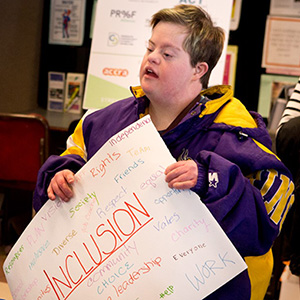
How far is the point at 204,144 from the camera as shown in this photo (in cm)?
132

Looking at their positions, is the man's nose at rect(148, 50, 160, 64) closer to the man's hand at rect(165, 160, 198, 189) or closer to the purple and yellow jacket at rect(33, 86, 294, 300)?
the purple and yellow jacket at rect(33, 86, 294, 300)

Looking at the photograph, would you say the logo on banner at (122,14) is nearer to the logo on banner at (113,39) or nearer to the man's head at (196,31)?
the logo on banner at (113,39)

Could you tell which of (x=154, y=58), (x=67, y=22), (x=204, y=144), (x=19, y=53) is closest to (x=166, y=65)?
(x=154, y=58)

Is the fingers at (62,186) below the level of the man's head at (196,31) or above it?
below

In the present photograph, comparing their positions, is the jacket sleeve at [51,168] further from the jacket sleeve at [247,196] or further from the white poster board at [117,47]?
the white poster board at [117,47]

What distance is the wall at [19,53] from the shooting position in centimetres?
372

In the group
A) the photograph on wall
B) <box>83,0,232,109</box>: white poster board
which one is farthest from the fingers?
the photograph on wall

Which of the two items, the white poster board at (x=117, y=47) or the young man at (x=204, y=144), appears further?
the white poster board at (x=117, y=47)

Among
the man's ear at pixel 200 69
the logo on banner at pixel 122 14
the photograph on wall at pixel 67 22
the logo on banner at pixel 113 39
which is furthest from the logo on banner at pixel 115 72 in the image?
the photograph on wall at pixel 67 22

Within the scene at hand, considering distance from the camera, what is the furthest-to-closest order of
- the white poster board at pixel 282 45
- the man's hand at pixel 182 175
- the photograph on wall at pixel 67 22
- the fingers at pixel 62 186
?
the photograph on wall at pixel 67 22 < the white poster board at pixel 282 45 < the fingers at pixel 62 186 < the man's hand at pixel 182 175

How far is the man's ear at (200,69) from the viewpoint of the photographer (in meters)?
1.38

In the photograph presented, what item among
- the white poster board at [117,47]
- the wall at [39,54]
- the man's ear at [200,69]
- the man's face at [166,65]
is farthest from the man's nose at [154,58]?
the wall at [39,54]

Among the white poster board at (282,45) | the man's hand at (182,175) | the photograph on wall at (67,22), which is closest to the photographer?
the man's hand at (182,175)

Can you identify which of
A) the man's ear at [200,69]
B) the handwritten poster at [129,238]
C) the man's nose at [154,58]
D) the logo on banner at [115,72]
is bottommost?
the handwritten poster at [129,238]
